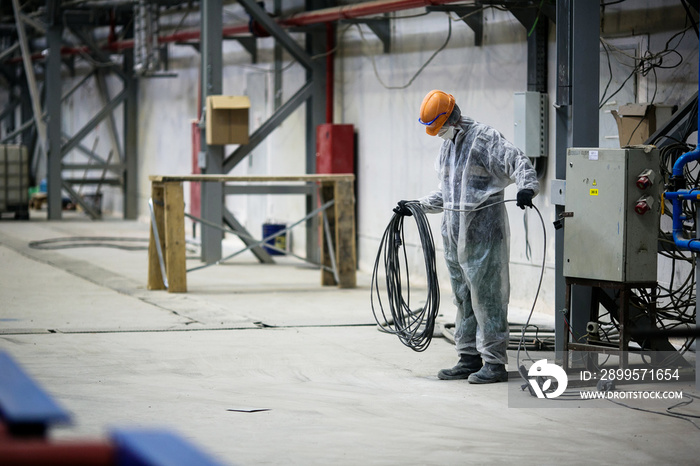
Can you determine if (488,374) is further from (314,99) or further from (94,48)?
(94,48)

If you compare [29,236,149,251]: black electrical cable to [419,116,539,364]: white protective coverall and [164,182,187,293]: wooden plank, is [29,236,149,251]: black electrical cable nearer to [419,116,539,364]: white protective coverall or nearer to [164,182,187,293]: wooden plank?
[164,182,187,293]: wooden plank

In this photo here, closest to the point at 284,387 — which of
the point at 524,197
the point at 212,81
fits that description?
the point at 524,197

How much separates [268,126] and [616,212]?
6931mm

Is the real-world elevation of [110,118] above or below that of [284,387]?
above

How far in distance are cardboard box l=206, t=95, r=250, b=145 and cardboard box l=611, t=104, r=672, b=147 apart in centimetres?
497

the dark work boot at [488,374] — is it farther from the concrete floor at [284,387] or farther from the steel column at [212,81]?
the steel column at [212,81]

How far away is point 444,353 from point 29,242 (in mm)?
9047

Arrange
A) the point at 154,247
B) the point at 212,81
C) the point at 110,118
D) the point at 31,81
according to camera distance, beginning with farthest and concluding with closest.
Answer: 1. the point at 110,118
2. the point at 31,81
3. the point at 212,81
4. the point at 154,247

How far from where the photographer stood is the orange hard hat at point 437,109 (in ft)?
19.5

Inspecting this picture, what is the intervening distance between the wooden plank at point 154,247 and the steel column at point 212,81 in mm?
1740

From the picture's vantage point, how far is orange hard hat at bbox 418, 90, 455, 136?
19.5ft

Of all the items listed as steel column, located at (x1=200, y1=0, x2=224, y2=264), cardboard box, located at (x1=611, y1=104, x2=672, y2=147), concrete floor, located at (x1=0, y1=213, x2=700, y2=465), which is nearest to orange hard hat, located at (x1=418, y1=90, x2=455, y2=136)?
concrete floor, located at (x1=0, y1=213, x2=700, y2=465)

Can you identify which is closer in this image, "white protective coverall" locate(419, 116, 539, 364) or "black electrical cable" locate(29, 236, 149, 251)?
"white protective coverall" locate(419, 116, 539, 364)

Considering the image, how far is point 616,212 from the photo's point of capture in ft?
19.1
